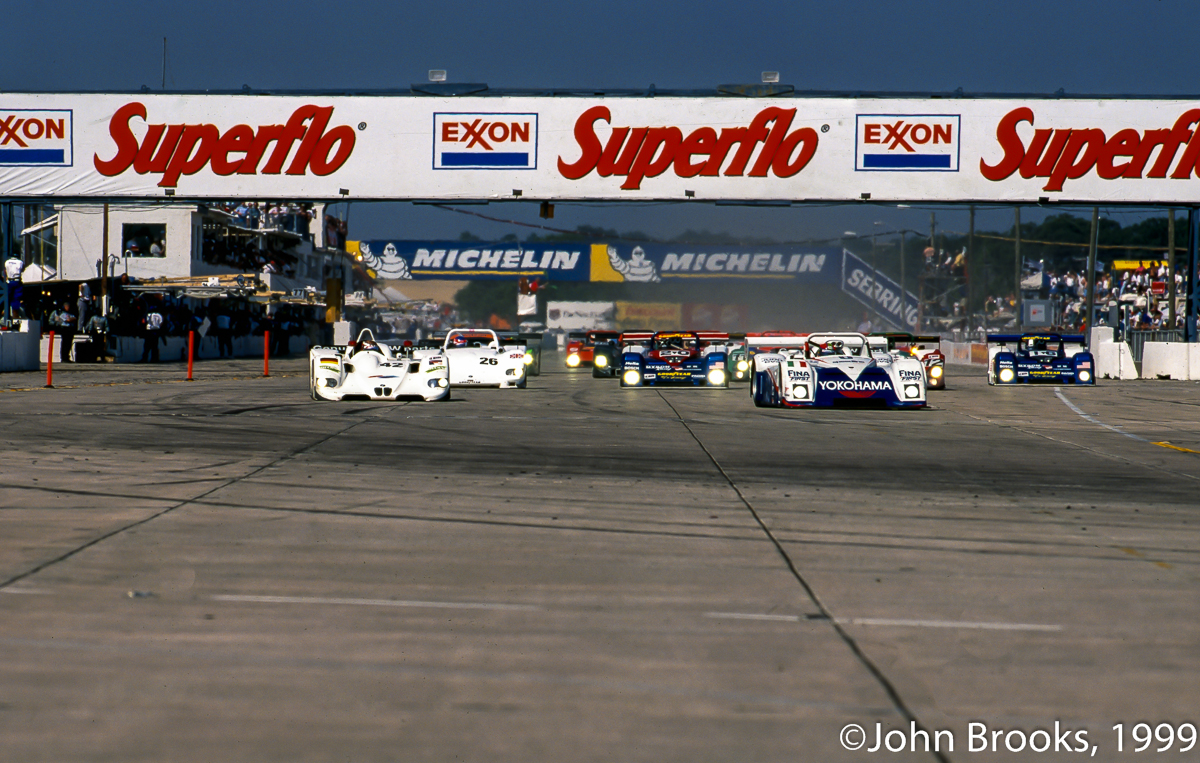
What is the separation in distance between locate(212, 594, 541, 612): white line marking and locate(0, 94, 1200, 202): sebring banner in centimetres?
2481

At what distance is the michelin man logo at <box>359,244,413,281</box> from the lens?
288 feet

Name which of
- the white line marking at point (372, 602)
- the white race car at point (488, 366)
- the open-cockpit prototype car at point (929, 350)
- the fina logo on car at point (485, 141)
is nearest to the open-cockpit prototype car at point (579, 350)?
the fina logo on car at point (485, 141)

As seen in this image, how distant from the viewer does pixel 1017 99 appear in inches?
1146

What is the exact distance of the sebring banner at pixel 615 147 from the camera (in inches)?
1145

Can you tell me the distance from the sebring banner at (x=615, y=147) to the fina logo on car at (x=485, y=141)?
1.3 inches

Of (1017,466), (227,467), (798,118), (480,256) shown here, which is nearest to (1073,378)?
(798,118)

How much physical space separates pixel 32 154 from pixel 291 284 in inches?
1490

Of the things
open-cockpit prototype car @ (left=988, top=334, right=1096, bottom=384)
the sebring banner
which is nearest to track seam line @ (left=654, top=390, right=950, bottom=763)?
open-cockpit prototype car @ (left=988, top=334, right=1096, bottom=384)

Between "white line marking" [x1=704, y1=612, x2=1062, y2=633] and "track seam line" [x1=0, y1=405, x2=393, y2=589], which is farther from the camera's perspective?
"track seam line" [x1=0, y1=405, x2=393, y2=589]

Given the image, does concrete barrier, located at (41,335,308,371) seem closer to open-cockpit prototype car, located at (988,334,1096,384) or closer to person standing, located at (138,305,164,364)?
person standing, located at (138,305,164,364)

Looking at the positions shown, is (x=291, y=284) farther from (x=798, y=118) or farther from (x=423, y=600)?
(x=423, y=600)

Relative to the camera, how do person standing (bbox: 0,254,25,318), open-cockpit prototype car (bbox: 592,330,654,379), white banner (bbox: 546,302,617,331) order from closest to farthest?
1. open-cockpit prototype car (bbox: 592,330,654,379)
2. person standing (bbox: 0,254,25,318)
3. white banner (bbox: 546,302,617,331)

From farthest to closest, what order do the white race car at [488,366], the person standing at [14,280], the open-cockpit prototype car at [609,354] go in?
1. the person standing at [14,280]
2. the open-cockpit prototype car at [609,354]
3. the white race car at [488,366]

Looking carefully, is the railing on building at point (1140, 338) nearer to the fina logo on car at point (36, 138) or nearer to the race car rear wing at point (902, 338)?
the race car rear wing at point (902, 338)
